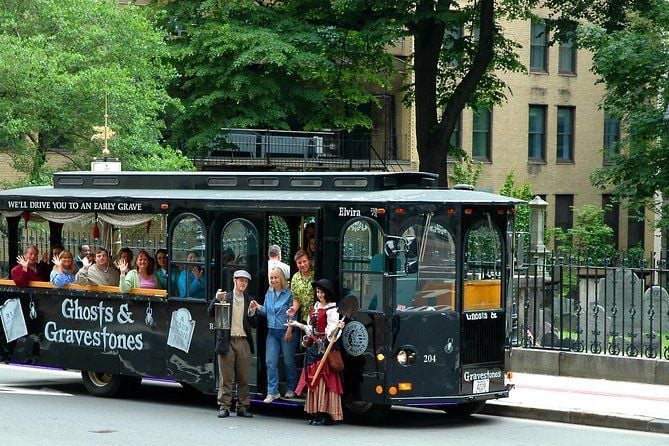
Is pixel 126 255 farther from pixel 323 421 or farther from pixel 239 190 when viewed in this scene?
pixel 323 421

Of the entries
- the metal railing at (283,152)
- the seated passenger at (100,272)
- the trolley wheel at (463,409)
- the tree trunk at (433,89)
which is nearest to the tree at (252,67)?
the metal railing at (283,152)

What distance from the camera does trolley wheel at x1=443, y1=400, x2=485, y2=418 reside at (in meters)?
14.7

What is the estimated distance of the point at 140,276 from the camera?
15898mm

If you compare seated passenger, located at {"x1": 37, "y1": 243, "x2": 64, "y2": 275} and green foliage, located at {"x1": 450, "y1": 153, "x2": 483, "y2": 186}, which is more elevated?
green foliage, located at {"x1": 450, "y1": 153, "x2": 483, "y2": 186}

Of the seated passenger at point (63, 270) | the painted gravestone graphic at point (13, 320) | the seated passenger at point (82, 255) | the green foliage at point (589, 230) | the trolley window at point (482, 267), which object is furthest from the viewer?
the green foliage at point (589, 230)

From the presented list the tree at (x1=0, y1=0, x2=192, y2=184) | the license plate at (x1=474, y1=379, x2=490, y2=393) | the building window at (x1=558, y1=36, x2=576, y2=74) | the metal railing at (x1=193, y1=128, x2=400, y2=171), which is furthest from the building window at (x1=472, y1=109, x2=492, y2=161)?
the license plate at (x1=474, y1=379, x2=490, y2=393)

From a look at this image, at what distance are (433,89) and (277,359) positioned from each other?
15.5 metres

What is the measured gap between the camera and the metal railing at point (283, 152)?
3831 cm

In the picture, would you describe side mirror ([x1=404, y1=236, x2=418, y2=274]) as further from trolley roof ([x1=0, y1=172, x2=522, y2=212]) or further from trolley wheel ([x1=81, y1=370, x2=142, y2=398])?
trolley wheel ([x1=81, y1=370, x2=142, y2=398])

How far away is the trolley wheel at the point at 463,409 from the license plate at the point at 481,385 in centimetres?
38

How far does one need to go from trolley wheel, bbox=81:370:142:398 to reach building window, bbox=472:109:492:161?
30.7 meters

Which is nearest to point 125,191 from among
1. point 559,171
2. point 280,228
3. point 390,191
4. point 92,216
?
point 92,216

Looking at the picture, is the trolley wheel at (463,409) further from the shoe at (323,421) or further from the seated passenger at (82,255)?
the seated passenger at (82,255)

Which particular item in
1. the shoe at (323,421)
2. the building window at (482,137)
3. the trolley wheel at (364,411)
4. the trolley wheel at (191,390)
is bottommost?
the trolley wheel at (191,390)
